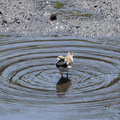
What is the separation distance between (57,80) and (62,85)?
0.93 feet

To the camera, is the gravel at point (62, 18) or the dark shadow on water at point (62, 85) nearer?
the dark shadow on water at point (62, 85)

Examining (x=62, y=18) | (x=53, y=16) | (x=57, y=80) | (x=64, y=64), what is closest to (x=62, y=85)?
(x=57, y=80)

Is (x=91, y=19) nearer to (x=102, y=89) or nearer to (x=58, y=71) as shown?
(x=58, y=71)

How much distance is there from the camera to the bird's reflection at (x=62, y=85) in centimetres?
1017

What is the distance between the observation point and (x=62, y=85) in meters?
10.7

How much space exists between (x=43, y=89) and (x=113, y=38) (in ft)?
14.8

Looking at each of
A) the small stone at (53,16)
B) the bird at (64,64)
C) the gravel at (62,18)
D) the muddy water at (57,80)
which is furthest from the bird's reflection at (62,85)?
the small stone at (53,16)

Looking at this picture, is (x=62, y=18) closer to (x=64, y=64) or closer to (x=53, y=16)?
(x=53, y=16)

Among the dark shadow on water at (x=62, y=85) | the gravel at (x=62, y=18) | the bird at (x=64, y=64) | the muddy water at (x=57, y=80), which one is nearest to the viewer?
the muddy water at (x=57, y=80)

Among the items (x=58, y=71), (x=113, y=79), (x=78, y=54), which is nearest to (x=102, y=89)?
(x=113, y=79)

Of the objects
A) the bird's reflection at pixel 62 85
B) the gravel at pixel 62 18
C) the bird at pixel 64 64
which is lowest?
the bird's reflection at pixel 62 85

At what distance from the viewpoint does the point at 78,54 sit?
12.5 meters

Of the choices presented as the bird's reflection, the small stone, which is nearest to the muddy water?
the bird's reflection

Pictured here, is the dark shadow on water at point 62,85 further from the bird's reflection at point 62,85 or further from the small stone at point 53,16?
the small stone at point 53,16
